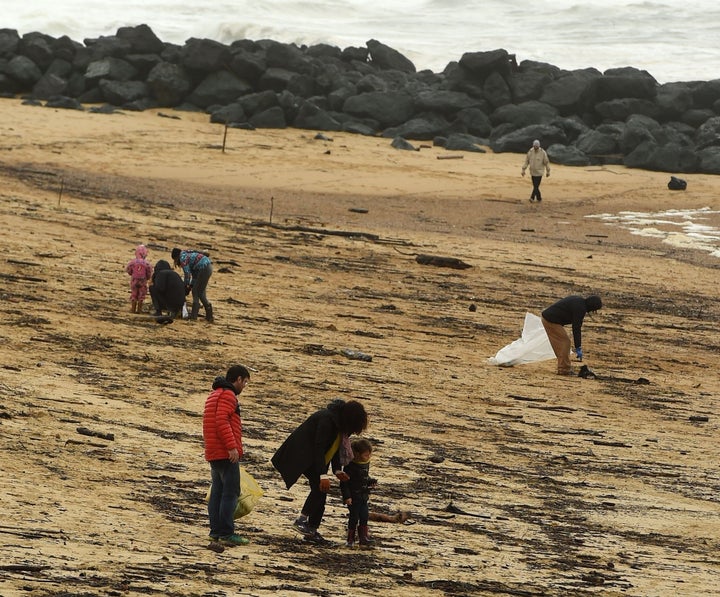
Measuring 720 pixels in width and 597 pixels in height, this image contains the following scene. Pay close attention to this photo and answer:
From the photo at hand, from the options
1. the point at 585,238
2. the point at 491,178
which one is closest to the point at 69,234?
the point at 585,238

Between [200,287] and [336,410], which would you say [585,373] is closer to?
[200,287]

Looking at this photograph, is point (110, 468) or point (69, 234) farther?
point (69, 234)

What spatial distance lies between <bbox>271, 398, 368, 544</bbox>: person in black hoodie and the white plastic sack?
6.81 meters

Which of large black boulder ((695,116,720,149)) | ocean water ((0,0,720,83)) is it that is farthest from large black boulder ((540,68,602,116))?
ocean water ((0,0,720,83))

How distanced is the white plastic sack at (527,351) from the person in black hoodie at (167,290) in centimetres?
354

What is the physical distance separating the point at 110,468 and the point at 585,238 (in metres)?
17.1

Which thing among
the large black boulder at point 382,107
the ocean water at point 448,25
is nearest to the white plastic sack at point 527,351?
the large black boulder at point 382,107

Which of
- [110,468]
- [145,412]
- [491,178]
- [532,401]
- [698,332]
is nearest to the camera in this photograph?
[110,468]

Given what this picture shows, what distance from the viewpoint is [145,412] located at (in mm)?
10906

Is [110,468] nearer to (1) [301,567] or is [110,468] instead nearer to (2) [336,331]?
(1) [301,567]

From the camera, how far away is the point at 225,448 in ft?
25.0

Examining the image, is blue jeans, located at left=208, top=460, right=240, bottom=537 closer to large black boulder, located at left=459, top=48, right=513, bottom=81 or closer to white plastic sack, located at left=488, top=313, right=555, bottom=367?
white plastic sack, located at left=488, top=313, right=555, bottom=367

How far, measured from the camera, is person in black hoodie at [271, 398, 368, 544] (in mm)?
7746

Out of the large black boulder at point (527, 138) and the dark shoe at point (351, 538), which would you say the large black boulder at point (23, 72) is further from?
the dark shoe at point (351, 538)
